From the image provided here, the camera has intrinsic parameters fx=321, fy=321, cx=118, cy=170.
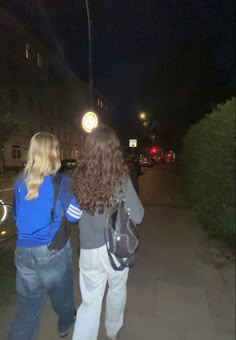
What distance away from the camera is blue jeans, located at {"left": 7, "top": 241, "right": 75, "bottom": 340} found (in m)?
2.57

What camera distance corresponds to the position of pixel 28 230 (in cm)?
253

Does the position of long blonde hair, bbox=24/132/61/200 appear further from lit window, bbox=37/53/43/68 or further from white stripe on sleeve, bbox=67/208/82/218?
lit window, bbox=37/53/43/68

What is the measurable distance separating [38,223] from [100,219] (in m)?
0.49

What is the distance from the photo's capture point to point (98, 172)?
251 centimetres

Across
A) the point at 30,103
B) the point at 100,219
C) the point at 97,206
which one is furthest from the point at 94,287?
the point at 30,103

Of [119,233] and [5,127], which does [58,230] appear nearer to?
[119,233]

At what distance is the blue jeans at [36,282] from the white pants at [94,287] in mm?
176

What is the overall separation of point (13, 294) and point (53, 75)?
29.0 metres

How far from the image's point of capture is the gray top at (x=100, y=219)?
2.58 metres

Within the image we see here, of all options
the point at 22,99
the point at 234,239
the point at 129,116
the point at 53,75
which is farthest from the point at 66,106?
the point at 234,239

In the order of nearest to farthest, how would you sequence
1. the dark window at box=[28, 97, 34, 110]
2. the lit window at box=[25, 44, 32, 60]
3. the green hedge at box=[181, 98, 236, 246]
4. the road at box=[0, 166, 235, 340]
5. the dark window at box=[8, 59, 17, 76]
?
1. the road at box=[0, 166, 235, 340]
2. the green hedge at box=[181, 98, 236, 246]
3. the dark window at box=[8, 59, 17, 76]
4. the lit window at box=[25, 44, 32, 60]
5. the dark window at box=[28, 97, 34, 110]

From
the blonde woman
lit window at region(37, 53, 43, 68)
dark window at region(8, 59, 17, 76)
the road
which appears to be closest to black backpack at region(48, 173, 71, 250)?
the blonde woman

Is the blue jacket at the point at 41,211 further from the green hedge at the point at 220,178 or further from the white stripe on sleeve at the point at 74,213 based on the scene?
the green hedge at the point at 220,178

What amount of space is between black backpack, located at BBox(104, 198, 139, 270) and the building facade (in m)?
17.0
